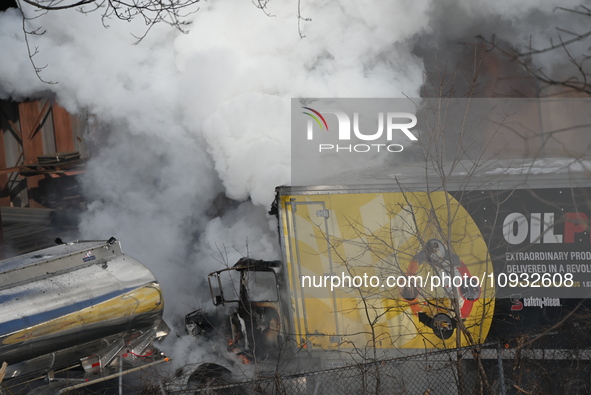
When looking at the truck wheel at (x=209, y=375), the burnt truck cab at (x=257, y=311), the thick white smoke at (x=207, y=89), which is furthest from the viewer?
the thick white smoke at (x=207, y=89)

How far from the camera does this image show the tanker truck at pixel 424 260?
697 cm

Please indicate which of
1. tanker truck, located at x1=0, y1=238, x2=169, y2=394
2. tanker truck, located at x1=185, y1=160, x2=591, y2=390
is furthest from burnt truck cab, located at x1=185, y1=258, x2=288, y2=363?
tanker truck, located at x1=0, y1=238, x2=169, y2=394

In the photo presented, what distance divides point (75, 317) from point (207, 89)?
17.6 feet

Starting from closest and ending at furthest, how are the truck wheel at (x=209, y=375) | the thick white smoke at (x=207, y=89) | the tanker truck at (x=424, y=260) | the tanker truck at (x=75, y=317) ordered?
the tanker truck at (x=75, y=317) < the tanker truck at (x=424, y=260) < the truck wheel at (x=209, y=375) < the thick white smoke at (x=207, y=89)

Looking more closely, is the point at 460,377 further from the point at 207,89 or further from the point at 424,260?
the point at 207,89

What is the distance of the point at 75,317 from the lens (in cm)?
682

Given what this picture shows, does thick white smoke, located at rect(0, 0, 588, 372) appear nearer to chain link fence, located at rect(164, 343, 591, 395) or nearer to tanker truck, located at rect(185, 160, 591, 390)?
tanker truck, located at rect(185, 160, 591, 390)

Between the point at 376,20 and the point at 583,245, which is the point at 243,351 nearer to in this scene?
the point at 583,245

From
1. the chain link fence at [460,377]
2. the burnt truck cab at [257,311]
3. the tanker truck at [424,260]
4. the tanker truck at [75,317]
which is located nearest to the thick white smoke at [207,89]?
the burnt truck cab at [257,311]

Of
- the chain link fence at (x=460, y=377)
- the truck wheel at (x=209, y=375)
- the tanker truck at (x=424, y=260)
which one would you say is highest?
the tanker truck at (x=424, y=260)

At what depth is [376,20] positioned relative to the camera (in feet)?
36.4

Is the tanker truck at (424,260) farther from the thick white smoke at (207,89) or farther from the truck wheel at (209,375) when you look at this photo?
the thick white smoke at (207,89)

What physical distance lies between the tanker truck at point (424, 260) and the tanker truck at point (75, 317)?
3.33ft

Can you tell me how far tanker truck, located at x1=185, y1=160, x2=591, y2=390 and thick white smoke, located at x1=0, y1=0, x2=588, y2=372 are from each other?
2.40 meters
